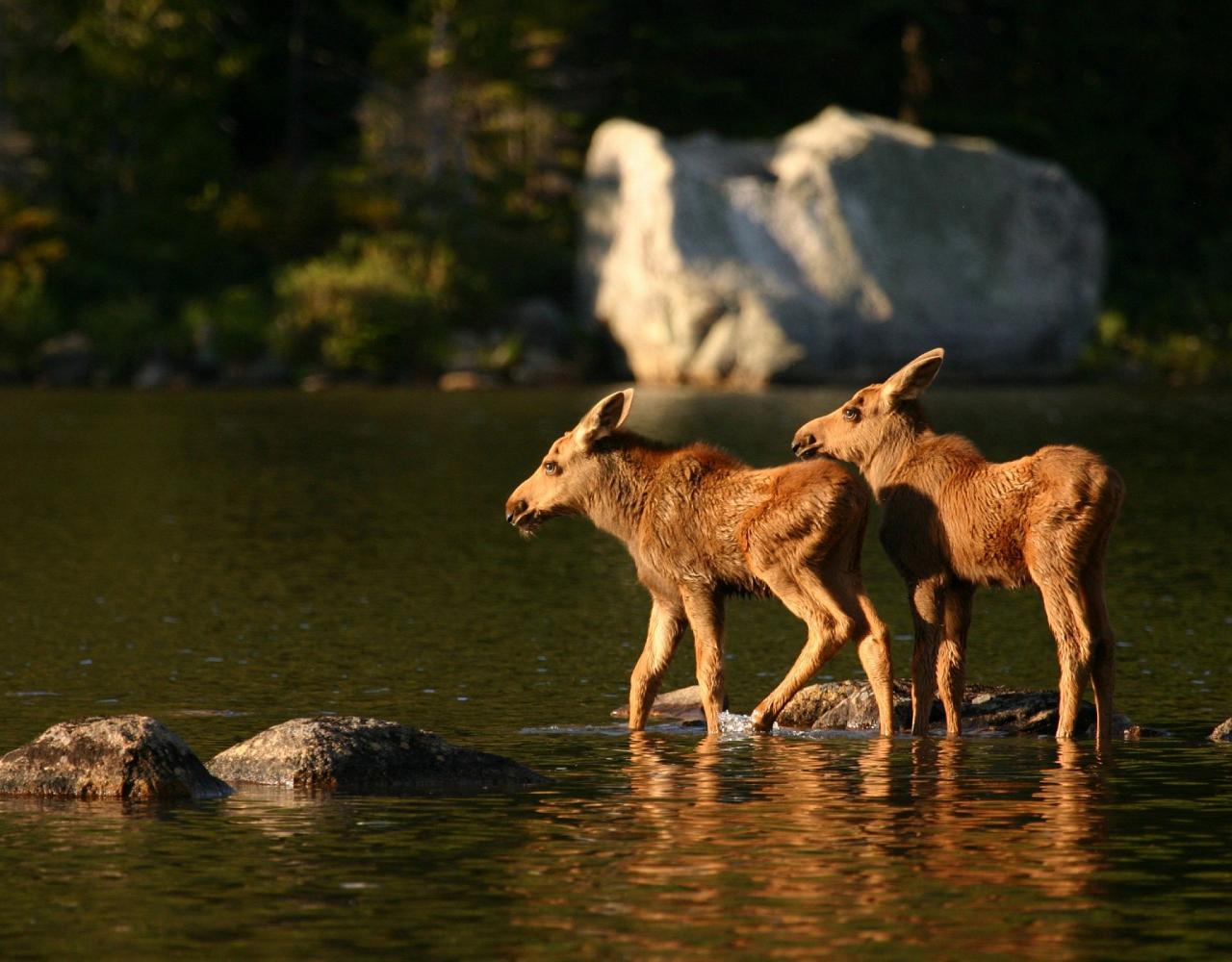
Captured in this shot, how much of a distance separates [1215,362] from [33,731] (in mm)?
58107

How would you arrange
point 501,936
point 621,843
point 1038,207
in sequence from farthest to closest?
point 1038,207 < point 621,843 < point 501,936

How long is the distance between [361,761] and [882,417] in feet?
14.4

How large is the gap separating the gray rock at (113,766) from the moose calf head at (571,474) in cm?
335

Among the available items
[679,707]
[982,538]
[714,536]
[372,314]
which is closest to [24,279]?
[372,314]

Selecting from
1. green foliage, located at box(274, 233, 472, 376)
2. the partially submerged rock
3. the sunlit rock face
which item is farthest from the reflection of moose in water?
green foliage, located at box(274, 233, 472, 376)

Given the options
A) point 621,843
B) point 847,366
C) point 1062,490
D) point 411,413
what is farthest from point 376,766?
point 847,366

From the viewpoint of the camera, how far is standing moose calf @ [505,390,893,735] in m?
14.7

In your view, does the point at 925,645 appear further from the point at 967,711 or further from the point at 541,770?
the point at 541,770

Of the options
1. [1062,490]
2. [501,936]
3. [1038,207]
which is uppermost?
[1038,207]

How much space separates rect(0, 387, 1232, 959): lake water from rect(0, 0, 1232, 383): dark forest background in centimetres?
3534

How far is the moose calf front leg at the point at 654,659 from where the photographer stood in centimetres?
1535

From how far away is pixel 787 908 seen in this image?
10422mm

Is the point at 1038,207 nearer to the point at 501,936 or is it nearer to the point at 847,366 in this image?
the point at 847,366

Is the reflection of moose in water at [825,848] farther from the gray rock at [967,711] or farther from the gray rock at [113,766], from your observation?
the gray rock at [113,766]
